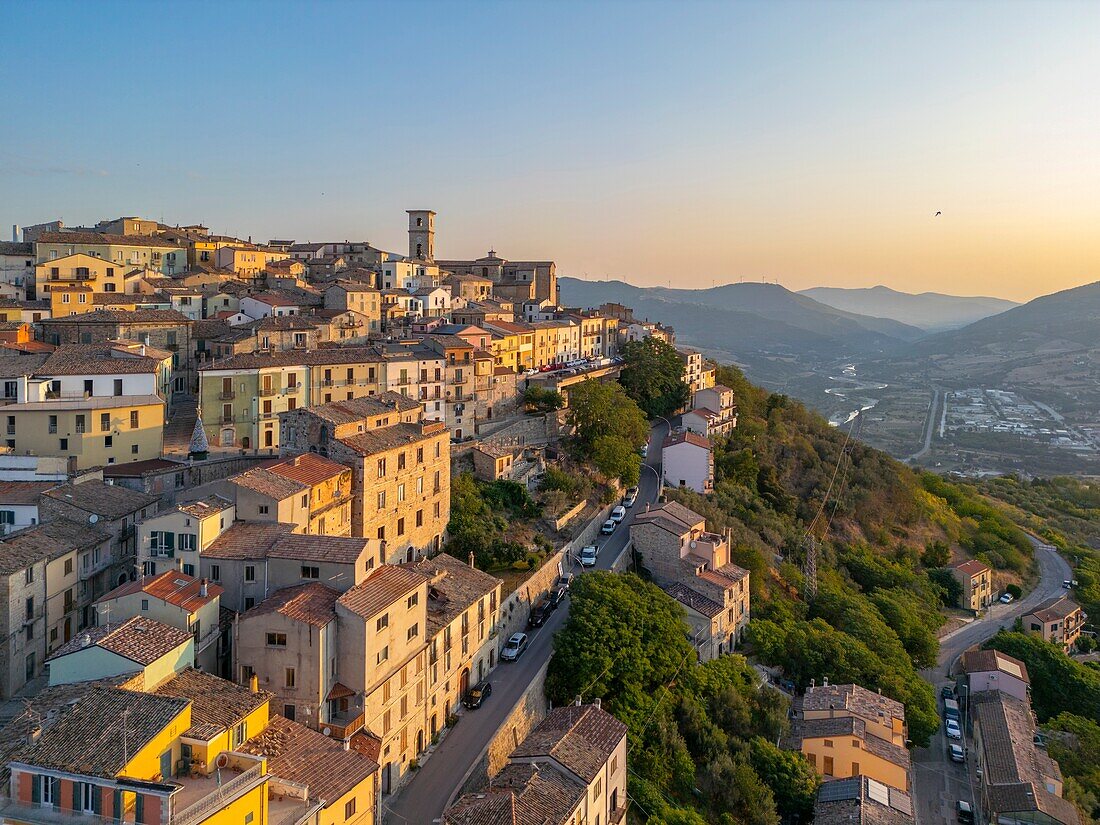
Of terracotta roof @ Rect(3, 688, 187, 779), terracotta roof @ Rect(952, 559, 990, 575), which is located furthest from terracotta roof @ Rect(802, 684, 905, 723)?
terracotta roof @ Rect(3, 688, 187, 779)

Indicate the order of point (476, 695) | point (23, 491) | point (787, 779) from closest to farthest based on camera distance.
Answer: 1. point (476, 695)
2. point (23, 491)
3. point (787, 779)

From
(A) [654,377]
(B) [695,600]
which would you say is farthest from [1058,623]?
(B) [695,600]

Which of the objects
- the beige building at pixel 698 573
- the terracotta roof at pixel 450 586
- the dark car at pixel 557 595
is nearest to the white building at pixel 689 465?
the beige building at pixel 698 573

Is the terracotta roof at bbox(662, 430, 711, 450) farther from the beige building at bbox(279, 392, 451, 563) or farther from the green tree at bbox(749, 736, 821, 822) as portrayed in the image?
the green tree at bbox(749, 736, 821, 822)

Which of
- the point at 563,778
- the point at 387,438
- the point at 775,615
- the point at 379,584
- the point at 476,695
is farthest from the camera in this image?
the point at 775,615

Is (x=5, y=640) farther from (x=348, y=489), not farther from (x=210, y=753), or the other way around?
(x=348, y=489)

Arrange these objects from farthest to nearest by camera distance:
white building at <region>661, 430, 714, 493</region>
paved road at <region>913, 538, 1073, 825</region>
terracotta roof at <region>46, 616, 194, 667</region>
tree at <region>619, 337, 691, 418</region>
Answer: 1. tree at <region>619, 337, 691, 418</region>
2. white building at <region>661, 430, 714, 493</region>
3. paved road at <region>913, 538, 1073, 825</region>
4. terracotta roof at <region>46, 616, 194, 667</region>

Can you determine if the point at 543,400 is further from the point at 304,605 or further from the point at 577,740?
the point at 304,605

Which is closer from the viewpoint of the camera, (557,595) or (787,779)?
(787,779)

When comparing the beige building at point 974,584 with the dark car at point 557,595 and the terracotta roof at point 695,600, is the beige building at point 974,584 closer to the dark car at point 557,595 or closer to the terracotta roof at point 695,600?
the terracotta roof at point 695,600
